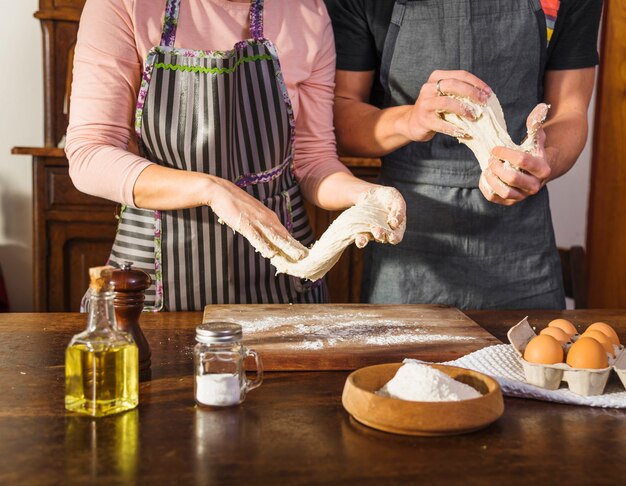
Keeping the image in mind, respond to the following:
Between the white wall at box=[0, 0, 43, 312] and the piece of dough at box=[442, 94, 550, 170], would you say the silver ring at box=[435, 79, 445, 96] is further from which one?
the white wall at box=[0, 0, 43, 312]

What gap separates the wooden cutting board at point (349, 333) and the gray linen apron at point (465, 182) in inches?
10.2

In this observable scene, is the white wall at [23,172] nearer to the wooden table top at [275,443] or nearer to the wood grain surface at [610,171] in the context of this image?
the wood grain surface at [610,171]

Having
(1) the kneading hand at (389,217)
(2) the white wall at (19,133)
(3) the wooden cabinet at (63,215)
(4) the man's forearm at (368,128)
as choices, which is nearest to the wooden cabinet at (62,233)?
(3) the wooden cabinet at (63,215)

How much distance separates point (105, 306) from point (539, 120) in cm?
89

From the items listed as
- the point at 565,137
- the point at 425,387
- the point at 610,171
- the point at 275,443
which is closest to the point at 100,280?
the point at 275,443

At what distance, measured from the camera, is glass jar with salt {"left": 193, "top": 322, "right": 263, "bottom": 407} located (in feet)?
3.40

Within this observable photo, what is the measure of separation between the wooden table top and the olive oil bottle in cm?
2

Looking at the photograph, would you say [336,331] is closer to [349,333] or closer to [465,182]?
[349,333]

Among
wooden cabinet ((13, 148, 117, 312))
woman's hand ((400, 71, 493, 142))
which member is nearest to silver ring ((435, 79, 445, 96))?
woman's hand ((400, 71, 493, 142))

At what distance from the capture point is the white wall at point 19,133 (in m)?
3.56

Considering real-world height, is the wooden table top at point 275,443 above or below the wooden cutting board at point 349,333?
below

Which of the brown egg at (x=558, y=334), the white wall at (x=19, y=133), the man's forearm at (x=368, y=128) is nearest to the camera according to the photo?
the brown egg at (x=558, y=334)

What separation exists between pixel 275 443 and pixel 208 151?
88cm

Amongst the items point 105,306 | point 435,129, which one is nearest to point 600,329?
point 435,129
